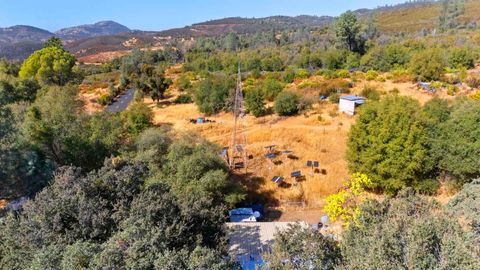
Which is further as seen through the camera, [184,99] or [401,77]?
[401,77]

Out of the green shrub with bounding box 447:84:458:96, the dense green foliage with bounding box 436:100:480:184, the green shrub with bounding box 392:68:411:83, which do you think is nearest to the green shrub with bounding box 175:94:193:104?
the green shrub with bounding box 392:68:411:83

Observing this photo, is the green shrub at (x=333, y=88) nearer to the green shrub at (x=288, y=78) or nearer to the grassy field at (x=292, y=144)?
the grassy field at (x=292, y=144)

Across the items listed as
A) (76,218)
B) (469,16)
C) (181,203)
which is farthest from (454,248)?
(469,16)

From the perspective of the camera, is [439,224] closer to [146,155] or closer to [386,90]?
[146,155]

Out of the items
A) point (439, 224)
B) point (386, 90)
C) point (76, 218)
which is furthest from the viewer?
point (386, 90)

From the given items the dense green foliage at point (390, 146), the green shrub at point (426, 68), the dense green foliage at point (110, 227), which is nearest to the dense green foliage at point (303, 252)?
the dense green foliage at point (110, 227)

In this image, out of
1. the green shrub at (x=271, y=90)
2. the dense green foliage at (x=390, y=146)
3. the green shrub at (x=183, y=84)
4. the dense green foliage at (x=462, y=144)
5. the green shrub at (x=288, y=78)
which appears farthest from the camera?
the green shrub at (x=288, y=78)

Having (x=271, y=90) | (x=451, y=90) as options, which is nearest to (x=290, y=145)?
(x=271, y=90)

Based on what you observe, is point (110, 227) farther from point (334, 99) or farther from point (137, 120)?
point (334, 99)
